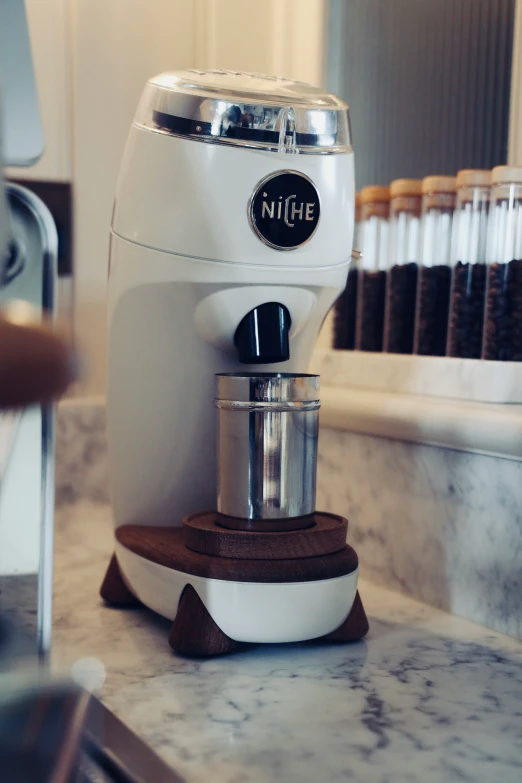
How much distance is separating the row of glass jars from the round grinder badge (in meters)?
0.20

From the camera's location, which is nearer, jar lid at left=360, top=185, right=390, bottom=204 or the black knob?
the black knob

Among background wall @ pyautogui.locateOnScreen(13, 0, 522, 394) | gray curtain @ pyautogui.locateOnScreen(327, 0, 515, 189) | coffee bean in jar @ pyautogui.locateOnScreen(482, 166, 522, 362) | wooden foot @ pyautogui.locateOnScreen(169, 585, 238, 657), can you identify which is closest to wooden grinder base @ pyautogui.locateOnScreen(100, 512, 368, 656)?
wooden foot @ pyautogui.locateOnScreen(169, 585, 238, 657)

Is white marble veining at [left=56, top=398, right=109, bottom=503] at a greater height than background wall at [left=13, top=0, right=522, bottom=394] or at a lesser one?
lesser

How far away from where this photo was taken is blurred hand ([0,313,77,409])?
160 millimetres

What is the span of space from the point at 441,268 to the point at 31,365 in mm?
592

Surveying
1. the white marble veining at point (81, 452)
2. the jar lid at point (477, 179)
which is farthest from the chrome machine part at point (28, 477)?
the white marble veining at point (81, 452)

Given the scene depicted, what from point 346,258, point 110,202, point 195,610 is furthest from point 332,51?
point 195,610

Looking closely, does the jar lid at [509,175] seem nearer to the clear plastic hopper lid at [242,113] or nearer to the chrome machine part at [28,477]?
the clear plastic hopper lid at [242,113]

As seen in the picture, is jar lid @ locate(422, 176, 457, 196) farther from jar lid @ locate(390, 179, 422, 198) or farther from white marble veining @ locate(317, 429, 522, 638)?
white marble veining @ locate(317, 429, 522, 638)

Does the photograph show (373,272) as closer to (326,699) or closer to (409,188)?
(409,188)

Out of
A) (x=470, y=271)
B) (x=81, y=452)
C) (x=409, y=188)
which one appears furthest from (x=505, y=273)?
(x=81, y=452)

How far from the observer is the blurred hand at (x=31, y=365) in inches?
6.3

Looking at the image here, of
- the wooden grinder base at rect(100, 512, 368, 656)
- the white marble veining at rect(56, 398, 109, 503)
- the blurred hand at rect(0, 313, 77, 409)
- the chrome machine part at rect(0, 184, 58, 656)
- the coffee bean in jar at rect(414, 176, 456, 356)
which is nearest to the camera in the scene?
the blurred hand at rect(0, 313, 77, 409)

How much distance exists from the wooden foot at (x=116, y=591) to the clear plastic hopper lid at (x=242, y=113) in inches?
12.4
